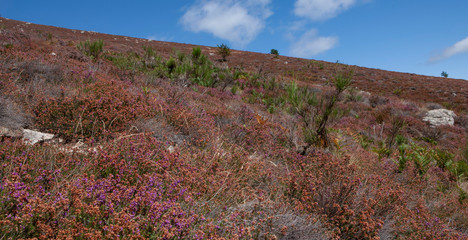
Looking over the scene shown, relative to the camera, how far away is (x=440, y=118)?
36.7 feet

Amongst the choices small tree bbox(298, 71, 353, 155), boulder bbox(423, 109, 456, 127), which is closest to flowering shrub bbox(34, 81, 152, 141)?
small tree bbox(298, 71, 353, 155)

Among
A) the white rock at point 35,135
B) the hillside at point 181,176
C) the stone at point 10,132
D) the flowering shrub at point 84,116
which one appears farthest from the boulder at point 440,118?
the stone at point 10,132

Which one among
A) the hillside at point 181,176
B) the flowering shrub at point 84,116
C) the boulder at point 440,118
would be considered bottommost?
the hillside at point 181,176

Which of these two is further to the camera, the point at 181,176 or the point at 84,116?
the point at 84,116

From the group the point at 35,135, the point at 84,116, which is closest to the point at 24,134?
the point at 35,135

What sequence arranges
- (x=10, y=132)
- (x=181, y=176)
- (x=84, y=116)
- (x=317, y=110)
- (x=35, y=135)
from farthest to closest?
1. (x=317, y=110)
2. (x=84, y=116)
3. (x=35, y=135)
4. (x=10, y=132)
5. (x=181, y=176)

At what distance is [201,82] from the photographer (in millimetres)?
9664

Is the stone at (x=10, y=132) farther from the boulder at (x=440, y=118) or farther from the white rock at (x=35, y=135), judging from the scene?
the boulder at (x=440, y=118)

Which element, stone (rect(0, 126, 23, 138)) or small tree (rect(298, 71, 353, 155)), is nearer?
stone (rect(0, 126, 23, 138))

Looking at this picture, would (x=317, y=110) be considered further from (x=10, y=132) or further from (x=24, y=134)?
(x=10, y=132)

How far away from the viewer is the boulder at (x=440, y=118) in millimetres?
10930

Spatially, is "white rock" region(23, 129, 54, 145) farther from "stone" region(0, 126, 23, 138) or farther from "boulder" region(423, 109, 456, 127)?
"boulder" region(423, 109, 456, 127)

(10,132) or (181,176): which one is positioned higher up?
(10,132)

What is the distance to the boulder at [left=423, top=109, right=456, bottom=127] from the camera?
1093 centimetres
